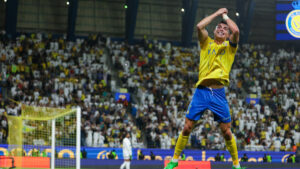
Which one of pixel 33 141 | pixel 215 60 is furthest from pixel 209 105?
pixel 33 141

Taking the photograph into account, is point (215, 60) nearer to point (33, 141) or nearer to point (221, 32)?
point (221, 32)

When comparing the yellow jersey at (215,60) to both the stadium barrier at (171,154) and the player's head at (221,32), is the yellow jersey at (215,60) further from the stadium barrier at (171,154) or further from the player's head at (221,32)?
the stadium barrier at (171,154)

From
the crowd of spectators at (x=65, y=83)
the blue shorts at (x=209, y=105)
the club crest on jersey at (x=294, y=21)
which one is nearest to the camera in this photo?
the blue shorts at (x=209, y=105)

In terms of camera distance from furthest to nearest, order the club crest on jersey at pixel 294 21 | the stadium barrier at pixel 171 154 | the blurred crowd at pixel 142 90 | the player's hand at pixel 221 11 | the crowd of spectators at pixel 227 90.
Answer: the club crest on jersey at pixel 294 21 < the crowd of spectators at pixel 227 90 < the blurred crowd at pixel 142 90 < the stadium barrier at pixel 171 154 < the player's hand at pixel 221 11

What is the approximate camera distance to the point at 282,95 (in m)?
38.2

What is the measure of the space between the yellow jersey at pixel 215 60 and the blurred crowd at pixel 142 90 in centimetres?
1880

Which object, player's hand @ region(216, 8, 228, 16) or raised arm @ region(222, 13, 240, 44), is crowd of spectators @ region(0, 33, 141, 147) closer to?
raised arm @ region(222, 13, 240, 44)

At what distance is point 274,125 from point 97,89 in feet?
41.0

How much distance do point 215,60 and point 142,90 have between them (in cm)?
2553

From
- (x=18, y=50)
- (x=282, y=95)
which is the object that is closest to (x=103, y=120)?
(x=18, y=50)

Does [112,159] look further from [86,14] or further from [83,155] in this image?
[86,14]

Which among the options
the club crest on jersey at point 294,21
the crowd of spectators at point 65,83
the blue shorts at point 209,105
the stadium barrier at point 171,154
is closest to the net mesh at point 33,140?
the stadium barrier at point 171,154

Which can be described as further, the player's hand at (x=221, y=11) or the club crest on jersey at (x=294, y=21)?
the club crest on jersey at (x=294, y=21)

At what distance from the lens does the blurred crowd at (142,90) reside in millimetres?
29141
